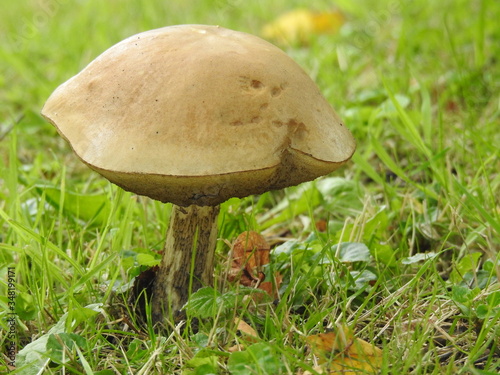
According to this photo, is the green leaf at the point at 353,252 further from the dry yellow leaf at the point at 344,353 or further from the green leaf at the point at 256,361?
the green leaf at the point at 256,361

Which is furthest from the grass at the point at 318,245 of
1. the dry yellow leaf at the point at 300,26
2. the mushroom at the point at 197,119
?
the dry yellow leaf at the point at 300,26

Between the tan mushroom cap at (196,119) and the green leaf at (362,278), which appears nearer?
the tan mushroom cap at (196,119)

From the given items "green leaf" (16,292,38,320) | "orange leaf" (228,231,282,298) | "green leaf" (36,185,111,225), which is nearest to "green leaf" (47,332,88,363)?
"green leaf" (16,292,38,320)

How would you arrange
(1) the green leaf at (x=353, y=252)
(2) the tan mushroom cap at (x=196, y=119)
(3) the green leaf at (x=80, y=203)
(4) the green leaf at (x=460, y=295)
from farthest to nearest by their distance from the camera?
(3) the green leaf at (x=80, y=203), (1) the green leaf at (x=353, y=252), (4) the green leaf at (x=460, y=295), (2) the tan mushroom cap at (x=196, y=119)

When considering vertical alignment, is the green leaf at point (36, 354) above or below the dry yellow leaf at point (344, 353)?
above

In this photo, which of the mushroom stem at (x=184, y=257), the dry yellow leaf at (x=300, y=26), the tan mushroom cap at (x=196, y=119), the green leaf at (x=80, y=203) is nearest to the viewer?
the tan mushroom cap at (x=196, y=119)

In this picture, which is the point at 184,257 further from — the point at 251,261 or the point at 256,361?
the point at 256,361

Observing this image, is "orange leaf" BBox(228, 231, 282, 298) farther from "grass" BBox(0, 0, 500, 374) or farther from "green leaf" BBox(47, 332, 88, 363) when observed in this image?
"green leaf" BBox(47, 332, 88, 363)

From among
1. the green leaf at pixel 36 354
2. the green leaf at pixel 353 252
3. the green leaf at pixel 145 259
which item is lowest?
the green leaf at pixel 353 252
